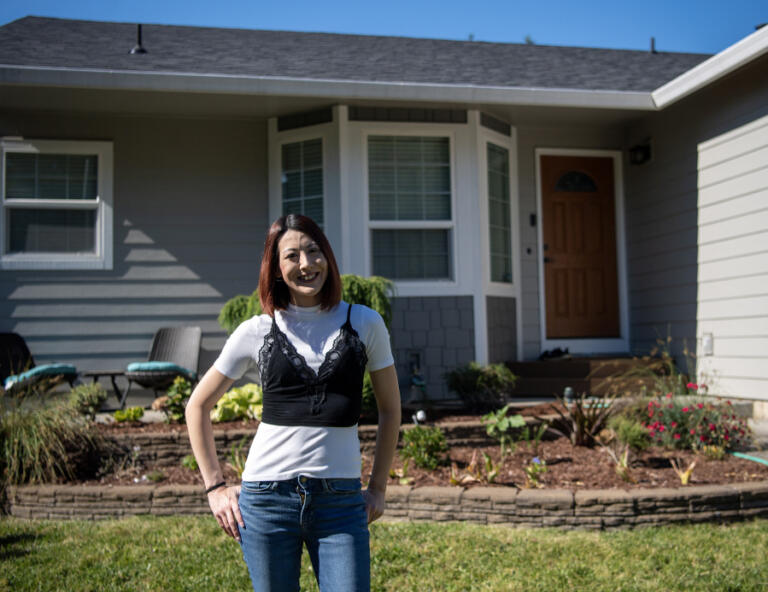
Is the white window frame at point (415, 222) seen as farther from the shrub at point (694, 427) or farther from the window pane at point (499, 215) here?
the shrub at point (694, 427)

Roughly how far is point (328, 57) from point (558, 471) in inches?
226

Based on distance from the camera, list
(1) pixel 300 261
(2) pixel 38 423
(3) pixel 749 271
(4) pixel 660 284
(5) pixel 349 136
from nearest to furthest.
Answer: (1) pixel 300 261
(2) pixel 38 423
(3) pixel 749 271
(5) pixel 349 136
(4) pixel 660 284

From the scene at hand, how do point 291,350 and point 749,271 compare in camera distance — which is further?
point 749,271

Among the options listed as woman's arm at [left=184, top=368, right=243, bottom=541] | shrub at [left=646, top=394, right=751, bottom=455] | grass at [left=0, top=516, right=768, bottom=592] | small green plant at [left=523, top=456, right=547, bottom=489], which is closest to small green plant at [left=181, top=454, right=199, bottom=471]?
grass at [left=0, top=516, right=768, bottom=592]

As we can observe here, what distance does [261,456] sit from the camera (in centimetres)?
186

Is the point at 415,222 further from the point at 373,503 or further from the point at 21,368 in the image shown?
the point at 373,503

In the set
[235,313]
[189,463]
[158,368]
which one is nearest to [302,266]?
[189,463]

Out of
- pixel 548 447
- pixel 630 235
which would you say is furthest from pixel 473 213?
pixel 548 447

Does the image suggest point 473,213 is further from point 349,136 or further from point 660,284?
point 660,284

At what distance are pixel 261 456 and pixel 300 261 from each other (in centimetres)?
51

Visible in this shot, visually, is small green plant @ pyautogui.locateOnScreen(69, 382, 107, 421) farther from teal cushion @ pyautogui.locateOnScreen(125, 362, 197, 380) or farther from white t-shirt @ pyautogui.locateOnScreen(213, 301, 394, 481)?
white t-shirt @ pyautogui.locateOnScreen(213, 301, 394, 481)

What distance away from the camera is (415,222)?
24.3 ft

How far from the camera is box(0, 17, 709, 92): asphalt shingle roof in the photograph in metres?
7.75

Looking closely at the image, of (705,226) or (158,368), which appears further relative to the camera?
(705,226)
